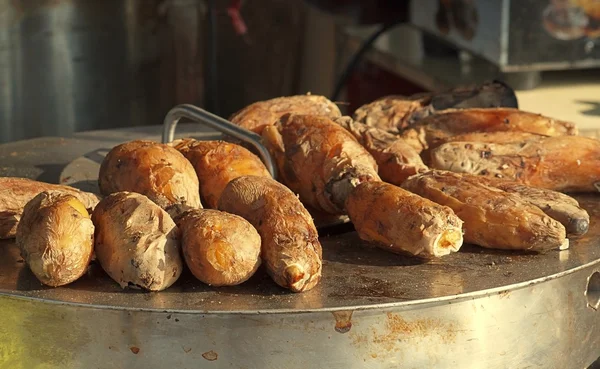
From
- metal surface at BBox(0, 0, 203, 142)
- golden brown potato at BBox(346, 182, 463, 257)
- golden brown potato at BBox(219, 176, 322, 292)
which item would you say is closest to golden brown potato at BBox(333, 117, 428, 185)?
golden brown potato at BBox(346, 182, 463, 257)

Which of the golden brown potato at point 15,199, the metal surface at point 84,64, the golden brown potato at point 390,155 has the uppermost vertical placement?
the golden brown potato at point 390,155

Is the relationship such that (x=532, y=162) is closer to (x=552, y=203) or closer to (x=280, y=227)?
(x=552, y=203)

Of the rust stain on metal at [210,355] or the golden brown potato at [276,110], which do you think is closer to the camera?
the rust stain on metal at [210,355]

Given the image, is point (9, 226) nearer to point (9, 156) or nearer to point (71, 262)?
point (71, 262)

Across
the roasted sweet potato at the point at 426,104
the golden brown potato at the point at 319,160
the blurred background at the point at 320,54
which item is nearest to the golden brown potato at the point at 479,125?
the roasted sweet potato at the point at 426,104

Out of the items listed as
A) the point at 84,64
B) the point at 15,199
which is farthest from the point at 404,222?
the point at 84,64

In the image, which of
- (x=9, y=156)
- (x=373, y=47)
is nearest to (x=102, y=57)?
(x=373, y=47)

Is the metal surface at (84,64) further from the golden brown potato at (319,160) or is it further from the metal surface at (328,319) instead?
the metal surface at (328,319)
